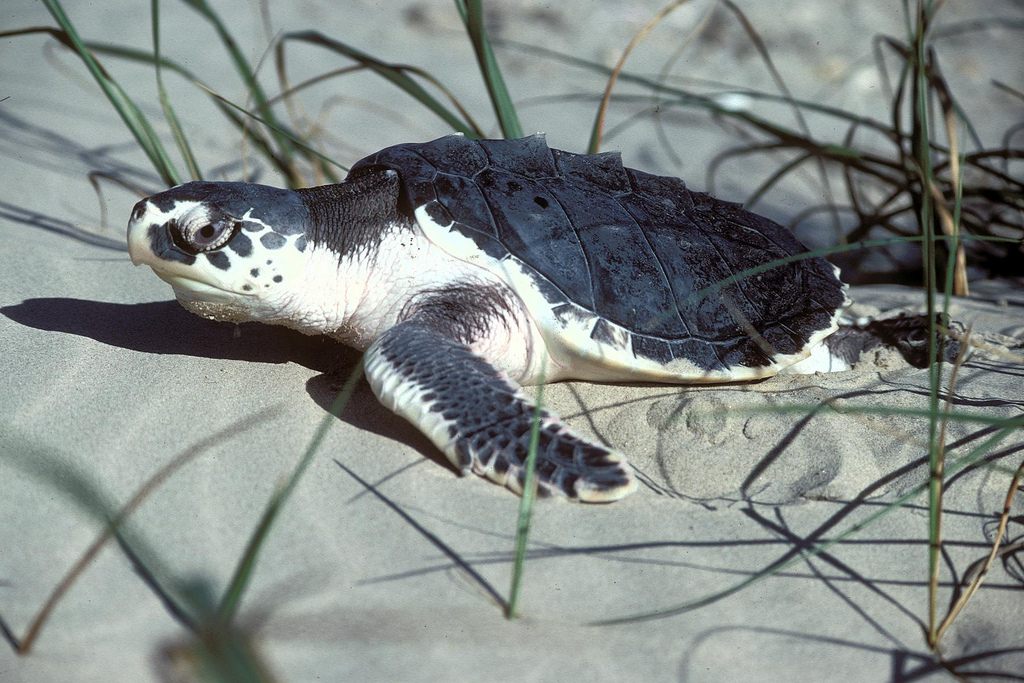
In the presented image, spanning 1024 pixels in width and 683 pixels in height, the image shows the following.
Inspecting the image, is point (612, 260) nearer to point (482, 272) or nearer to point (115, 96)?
point (482, 272)

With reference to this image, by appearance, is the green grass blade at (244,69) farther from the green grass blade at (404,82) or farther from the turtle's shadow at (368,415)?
the turtle's shadow at (368,415)

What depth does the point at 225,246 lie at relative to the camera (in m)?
1.66

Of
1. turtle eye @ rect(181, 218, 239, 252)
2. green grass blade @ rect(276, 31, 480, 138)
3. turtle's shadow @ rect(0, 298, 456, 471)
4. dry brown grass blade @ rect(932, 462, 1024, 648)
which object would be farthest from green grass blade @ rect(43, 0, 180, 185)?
dry brown grass blade @ rect(932, 462, 1024, 648)

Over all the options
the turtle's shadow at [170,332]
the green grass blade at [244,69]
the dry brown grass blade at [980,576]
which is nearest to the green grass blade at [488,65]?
the green grass blade at [244,69]

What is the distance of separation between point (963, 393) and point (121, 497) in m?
1.85

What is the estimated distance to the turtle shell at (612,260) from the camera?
5.77ft

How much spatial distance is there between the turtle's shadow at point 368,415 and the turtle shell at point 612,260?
1.31 ft

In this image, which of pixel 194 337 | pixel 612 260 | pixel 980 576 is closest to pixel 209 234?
pixel 194 337

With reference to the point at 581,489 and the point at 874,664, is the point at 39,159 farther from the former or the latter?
the point at 874,664

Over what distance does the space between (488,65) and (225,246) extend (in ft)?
3.57

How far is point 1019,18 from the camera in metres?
5.38

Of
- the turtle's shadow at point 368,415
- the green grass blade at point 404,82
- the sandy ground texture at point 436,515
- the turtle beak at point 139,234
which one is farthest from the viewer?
the green grass blade at point 404,82

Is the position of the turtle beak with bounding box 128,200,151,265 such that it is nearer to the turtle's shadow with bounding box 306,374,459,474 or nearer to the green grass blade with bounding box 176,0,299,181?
the turtle's shadow with bounding box 306,374,459,474

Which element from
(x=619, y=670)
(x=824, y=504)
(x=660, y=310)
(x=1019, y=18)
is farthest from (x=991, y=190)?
(x=1019, y=18)
